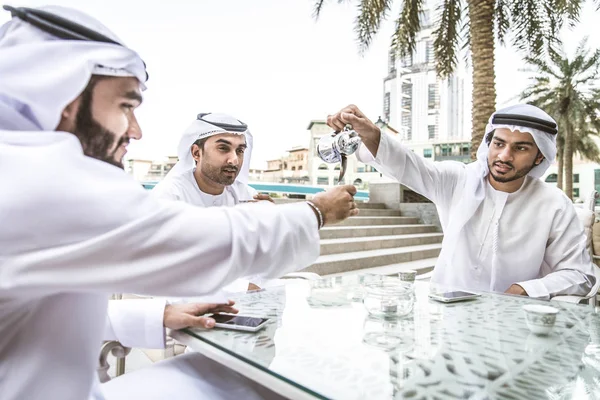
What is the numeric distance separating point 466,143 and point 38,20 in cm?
4800

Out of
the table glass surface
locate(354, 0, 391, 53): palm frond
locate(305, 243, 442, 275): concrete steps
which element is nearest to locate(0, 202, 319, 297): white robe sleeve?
the table glass surface

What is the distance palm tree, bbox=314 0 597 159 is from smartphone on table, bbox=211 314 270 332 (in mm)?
6889

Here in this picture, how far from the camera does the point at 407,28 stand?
28.7 ft

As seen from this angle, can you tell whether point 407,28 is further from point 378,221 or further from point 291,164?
point 291,164

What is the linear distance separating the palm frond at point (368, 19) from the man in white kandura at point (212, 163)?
18.8ft

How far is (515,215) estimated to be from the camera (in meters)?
2.71

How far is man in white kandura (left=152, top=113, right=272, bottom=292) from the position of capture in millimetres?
3363

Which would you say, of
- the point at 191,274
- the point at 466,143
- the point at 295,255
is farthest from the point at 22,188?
the point at 466,143

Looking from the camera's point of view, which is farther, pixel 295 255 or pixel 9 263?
pixel 295 255

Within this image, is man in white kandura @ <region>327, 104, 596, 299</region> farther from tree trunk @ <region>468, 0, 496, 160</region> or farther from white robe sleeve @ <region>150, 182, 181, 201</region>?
tree trunk @ <region>468, 0, 496, 160</region>

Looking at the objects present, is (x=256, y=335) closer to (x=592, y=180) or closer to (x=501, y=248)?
(x=501, y=248)

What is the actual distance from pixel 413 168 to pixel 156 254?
223 cm

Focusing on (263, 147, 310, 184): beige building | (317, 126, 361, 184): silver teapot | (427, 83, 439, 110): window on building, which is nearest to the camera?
(317, 126, 361, 184): silver teapot

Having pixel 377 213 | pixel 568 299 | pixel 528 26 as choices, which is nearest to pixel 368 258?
pixel 377 213
